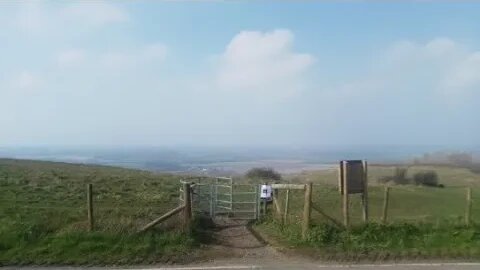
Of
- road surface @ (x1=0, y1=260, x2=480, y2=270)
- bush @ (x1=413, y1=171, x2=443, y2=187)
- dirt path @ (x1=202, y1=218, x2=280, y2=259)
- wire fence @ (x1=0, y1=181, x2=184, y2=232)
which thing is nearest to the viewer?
road surface @ (x1=0, y1=260, x2=480, y2=270)

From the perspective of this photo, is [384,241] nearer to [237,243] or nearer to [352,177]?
[352,177]

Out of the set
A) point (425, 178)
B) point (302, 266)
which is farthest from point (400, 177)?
point (302, 266)

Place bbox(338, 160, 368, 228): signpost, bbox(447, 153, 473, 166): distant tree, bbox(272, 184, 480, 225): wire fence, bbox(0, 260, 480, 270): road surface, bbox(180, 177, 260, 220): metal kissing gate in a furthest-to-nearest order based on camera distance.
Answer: bbox(447, 153, 473, 166): distant tree
bbox(272, 184, 480, 225): wire fence
bbox(180, 177, 260, 220): metal kissing gate
bbox(338, 160, 368, 228): signpost
bbox(0, 260, 480, 270): road surface

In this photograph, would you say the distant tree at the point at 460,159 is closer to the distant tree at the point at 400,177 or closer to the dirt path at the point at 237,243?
the distant tree at the point at 400,177

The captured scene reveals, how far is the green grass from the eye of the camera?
1209 centimetres

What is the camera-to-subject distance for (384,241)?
13.1m

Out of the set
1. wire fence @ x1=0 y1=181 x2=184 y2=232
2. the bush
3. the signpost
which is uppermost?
the signpost

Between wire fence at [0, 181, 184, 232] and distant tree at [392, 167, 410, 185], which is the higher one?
wire fence at [0, 181, 184, 232]

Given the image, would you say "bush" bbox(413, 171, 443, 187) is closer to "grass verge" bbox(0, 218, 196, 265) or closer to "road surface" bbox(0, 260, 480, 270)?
"road surface" bbox(0, 260, 480, 270)

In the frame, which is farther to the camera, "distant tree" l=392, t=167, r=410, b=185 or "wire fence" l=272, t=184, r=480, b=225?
"distant tree" l=392, t=167, r=410, b=185

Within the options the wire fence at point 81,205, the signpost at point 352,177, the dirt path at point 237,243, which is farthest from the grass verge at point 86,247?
the signpost at point 352,177

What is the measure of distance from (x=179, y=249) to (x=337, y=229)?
3885 mm

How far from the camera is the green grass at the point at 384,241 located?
12086 millimetres

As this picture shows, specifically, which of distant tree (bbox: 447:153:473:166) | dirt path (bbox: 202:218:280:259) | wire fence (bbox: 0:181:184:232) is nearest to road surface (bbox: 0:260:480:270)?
dirt path (bbox: 202:218:280:259)
